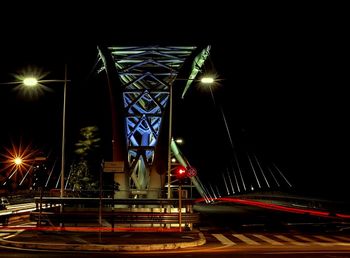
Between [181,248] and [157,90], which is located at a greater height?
[157,90]

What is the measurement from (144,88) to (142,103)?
3.74m

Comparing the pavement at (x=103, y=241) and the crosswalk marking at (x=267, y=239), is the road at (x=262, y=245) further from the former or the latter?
the pavement at (x=103, y=241)

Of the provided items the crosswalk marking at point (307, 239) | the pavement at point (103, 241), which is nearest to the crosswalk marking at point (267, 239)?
the crosswalk marking at point (307, 239)

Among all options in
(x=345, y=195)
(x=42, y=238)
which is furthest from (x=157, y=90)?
(x=42, y=238)

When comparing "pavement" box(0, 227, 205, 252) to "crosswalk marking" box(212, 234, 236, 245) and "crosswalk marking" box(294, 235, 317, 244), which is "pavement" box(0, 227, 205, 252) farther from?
"crosswalk marking" box(294, 235, 317, 244)

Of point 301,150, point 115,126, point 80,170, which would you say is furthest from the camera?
point 301,150

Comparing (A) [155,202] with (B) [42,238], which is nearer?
(B) [42,238]

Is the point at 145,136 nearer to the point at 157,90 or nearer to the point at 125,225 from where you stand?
the point at 157,90

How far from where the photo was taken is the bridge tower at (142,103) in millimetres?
51750

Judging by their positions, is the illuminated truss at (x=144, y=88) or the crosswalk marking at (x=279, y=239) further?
the illuminated truss at (x=144, y=88)

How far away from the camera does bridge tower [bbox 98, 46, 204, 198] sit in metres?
51.8

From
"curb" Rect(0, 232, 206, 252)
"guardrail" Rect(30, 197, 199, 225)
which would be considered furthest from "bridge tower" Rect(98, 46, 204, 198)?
"curb" Rect(0, 232, 206, 252)

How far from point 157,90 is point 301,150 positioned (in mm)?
35017

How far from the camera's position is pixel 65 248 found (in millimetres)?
16797
